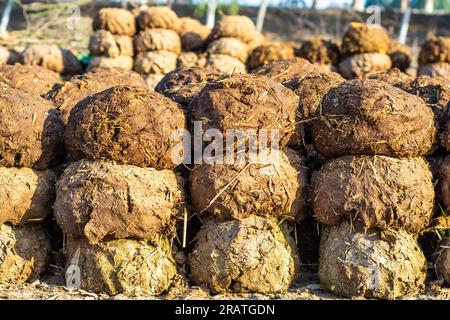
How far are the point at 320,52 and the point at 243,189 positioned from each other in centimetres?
757

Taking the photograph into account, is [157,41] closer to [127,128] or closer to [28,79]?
[28,79]

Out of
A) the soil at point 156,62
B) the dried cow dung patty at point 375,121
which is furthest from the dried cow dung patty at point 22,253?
the soil at point 156,62

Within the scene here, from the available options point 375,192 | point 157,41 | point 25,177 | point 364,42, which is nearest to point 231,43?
point 157,41

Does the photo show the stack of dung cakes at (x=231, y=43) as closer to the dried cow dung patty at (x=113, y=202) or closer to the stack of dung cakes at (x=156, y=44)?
the stack of dung cakes at (x=156, y=44)

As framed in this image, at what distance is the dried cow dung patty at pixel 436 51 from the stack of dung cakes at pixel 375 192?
678 cm

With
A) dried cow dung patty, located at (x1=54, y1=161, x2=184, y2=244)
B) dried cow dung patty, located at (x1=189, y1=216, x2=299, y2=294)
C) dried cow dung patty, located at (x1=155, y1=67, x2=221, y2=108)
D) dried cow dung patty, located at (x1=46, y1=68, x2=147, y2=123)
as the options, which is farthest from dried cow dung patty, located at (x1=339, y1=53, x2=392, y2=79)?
dried cow dung patty, located at (x1=54, y1=161, x2=184, y2=244)

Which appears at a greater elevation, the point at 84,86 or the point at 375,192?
the point at 84,86

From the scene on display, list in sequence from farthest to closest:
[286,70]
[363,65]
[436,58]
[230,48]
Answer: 1. [230,48]
2. [363,65]
3. [436,58]
4. [286,70]

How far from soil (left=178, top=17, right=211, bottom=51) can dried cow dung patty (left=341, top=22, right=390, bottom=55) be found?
2.78 metres

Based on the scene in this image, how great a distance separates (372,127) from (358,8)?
21.0m

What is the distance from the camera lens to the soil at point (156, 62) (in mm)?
10758

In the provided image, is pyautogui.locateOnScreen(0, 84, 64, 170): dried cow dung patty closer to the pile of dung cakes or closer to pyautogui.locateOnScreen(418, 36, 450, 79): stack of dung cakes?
the pile of dung cakes

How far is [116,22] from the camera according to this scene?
11000mm

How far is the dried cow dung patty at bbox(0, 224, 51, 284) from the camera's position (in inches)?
161
